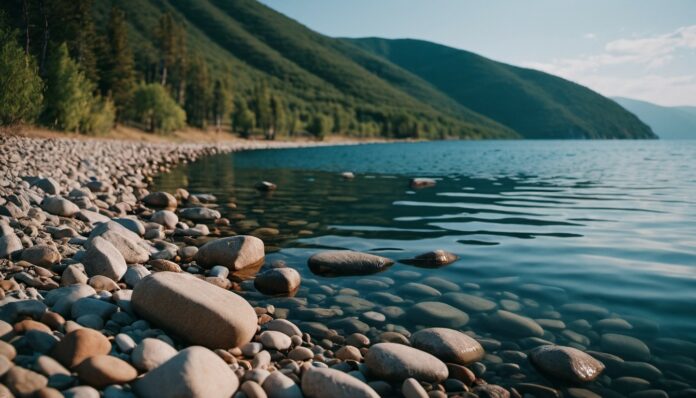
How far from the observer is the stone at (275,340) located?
202 inches

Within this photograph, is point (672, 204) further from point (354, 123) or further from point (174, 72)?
point (354, 123)

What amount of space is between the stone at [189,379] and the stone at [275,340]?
108cm

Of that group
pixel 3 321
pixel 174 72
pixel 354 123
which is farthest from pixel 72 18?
pixel 354 123

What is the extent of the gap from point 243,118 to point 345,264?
92.1 metres

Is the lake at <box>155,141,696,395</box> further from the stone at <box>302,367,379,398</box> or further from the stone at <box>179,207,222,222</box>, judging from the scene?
the stone at <box>302,367,379,398</box>

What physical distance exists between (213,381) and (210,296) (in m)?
1.53

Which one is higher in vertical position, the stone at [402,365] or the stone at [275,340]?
the stone at [402,365]

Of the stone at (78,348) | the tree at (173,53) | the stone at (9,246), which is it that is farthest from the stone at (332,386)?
the tree at (173,53)

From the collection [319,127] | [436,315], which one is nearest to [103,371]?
[436,315]

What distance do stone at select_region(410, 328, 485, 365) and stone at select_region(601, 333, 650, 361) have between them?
1606 mm

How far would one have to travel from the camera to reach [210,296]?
206 inches

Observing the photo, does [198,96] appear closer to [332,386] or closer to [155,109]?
[155,109]

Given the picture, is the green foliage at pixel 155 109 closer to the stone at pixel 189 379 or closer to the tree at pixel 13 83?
the tree at pixel 13 83

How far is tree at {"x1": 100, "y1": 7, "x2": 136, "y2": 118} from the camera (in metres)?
59.0
